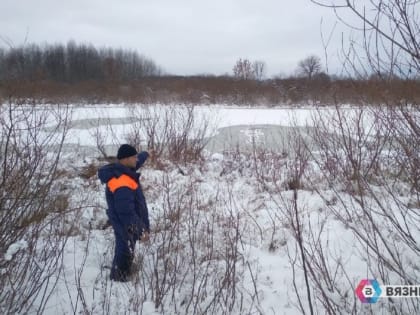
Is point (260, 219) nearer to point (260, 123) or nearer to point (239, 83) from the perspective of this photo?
point (260, 123)

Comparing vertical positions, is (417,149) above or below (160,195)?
above

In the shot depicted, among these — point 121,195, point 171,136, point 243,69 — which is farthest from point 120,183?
point 243,69

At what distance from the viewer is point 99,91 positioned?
21.0 meters

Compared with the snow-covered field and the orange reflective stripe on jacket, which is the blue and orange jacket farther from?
the snow-covered field

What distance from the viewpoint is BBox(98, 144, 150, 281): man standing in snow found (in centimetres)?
235

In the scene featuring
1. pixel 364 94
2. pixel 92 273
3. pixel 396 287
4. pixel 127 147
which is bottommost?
pixel 92 273

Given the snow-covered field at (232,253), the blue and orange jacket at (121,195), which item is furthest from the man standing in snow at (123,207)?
the snow-covered field at (232,253)

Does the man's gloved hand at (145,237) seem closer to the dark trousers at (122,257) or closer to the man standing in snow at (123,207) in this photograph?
the man standing in snow at (123,207)

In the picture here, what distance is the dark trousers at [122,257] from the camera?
7.93ft

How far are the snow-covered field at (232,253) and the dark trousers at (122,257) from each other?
92mm

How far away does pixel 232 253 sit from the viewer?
7.15 feet

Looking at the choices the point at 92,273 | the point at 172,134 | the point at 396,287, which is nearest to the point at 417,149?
the point at 396,287

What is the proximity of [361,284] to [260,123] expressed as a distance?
453 inches

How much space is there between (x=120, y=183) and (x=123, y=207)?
0.21 meters
